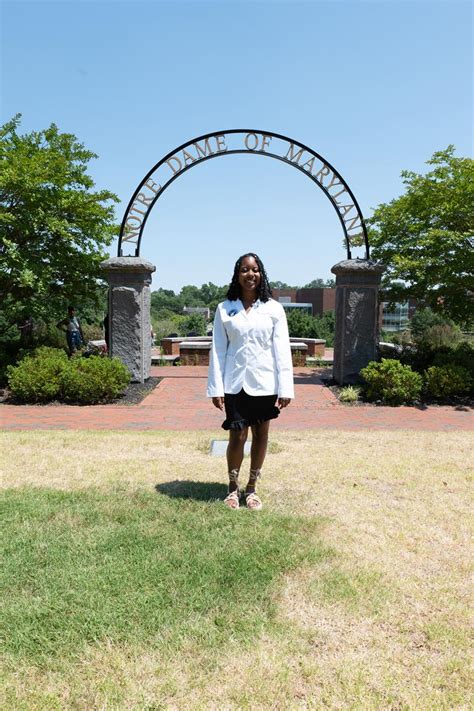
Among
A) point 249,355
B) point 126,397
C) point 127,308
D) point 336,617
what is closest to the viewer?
point 336,617

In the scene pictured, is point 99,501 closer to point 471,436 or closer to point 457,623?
point 457,623

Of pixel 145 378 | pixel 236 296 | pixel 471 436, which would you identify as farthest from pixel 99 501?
pixel 145 378

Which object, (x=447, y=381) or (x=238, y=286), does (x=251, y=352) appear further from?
(x=447, y=381)

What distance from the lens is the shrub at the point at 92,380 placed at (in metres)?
8.22

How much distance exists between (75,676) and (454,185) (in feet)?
31.4

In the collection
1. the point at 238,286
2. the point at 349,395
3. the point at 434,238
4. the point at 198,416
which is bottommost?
the point at 198,416

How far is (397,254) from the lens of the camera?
9.63 meters

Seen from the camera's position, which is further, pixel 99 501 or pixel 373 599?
pixel 99 501

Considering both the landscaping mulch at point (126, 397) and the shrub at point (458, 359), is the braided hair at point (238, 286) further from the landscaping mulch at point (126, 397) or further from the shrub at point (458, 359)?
the shrub at point (458, 359)

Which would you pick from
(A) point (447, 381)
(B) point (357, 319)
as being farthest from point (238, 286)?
(B) point (357, 319)

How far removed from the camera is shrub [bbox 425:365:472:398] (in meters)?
8.42

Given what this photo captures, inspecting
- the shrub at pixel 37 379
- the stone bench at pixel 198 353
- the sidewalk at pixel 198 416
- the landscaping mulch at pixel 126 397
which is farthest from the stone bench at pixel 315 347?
the shrub at pixel 37 379

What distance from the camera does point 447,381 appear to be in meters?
8.41

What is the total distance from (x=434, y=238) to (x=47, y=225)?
21.7 ft
